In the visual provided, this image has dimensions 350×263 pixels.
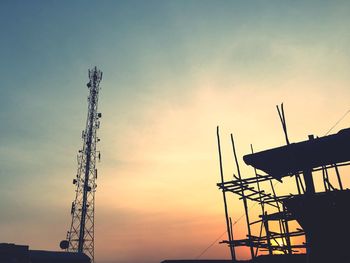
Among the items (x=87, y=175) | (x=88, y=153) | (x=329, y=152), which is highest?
(x=88, y=153)

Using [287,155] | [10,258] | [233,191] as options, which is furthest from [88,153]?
[287,155]

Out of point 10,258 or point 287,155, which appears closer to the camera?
point 287,155

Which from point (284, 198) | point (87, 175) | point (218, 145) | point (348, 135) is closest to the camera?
point (348, 135)

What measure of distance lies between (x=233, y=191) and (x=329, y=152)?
3696 mm

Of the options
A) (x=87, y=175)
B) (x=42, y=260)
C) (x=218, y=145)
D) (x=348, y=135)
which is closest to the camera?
(x=348, y=135)

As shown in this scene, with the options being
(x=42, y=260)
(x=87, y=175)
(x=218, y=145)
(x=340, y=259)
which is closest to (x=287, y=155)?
(x=340, y=259)

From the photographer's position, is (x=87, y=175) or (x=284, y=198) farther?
(x=87, y=175)

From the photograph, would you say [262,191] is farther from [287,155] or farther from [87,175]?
[87,175]

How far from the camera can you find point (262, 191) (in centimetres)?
1127

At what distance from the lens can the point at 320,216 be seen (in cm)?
883

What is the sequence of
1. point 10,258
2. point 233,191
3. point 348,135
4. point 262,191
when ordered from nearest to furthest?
point 348,135 → point 233,191 → point 262,191 → point 10,258

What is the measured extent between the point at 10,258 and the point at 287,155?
1564 centimetres

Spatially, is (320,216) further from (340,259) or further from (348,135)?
(348,135)

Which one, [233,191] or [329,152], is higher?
[329,152]
